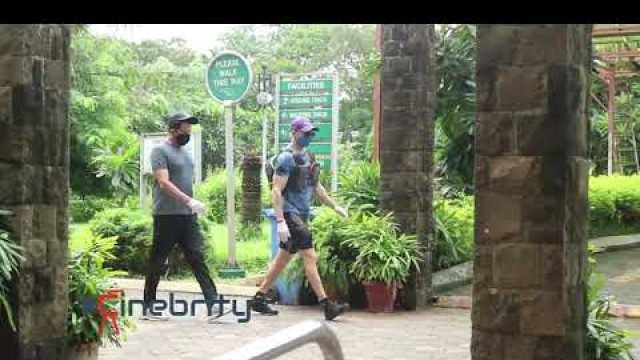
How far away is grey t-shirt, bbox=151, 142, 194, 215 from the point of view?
791 cm

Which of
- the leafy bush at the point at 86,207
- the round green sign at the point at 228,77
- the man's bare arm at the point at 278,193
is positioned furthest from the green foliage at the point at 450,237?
the leafy bush at the point at 86,207

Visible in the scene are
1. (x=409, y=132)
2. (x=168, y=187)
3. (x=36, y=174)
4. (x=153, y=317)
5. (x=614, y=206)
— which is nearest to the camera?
(x=36, y=174)

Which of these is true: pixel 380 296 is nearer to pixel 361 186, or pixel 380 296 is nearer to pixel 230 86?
pixel 361 186

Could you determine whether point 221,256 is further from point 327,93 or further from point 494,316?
point 494,316

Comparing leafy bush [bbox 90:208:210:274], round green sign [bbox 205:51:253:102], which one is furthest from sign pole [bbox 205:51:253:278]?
leafy bush [bbox 90:208:210:274]

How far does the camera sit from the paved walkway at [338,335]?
22.0ft

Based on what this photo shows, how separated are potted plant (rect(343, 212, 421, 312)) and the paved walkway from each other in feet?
0.72

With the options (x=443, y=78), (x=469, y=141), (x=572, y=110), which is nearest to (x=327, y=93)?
(x=443, y=78)

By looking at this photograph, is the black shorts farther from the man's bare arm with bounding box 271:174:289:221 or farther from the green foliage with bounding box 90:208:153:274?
the green foliage with bounding box 90:208:153:274

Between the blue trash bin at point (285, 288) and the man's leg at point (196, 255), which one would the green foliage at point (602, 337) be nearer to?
the man's leg at point (196, 255)

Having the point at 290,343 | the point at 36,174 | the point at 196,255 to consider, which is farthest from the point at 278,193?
the point at 290,343

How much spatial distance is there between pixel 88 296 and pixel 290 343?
11.9ft

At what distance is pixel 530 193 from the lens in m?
4.48
